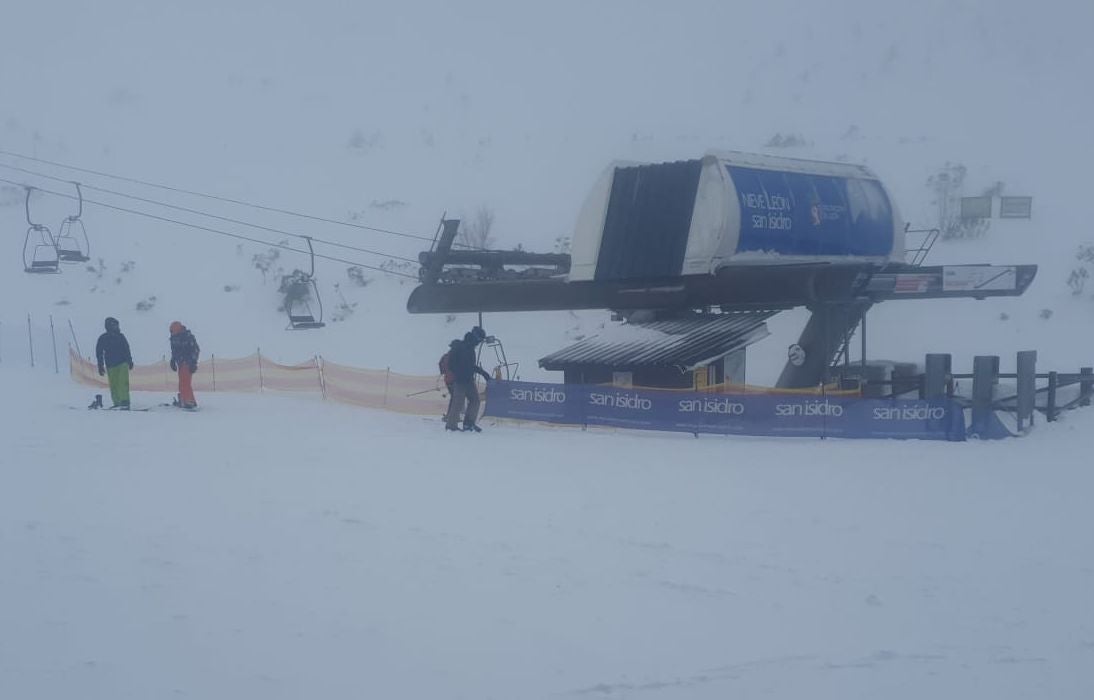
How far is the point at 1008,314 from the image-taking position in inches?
1719

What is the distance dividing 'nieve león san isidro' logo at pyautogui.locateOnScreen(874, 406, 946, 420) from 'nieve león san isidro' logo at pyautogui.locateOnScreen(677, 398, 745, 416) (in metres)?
2.13

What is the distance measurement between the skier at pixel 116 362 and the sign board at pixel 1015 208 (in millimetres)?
48367

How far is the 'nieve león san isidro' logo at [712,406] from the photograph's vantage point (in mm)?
16703

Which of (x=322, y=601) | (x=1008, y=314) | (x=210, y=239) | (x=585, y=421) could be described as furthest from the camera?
(x=210, y=239)

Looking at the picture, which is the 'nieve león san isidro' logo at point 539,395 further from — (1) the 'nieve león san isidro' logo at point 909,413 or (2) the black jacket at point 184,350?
(2) the black jacket at point 184,350

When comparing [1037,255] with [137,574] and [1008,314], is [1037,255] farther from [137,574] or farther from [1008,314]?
[137,574]

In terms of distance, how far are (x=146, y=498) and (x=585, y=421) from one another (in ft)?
29.6

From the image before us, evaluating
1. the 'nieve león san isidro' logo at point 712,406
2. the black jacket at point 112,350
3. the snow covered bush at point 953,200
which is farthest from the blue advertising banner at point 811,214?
the snow covered bush at point 953,200

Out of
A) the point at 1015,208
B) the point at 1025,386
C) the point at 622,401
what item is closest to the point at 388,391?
the point at 622,401

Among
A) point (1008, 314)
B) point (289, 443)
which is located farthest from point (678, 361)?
point (1008, 314)

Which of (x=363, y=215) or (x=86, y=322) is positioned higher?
(x=363, y=215)

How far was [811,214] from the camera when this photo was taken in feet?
71.7

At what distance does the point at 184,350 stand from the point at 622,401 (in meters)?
7.54

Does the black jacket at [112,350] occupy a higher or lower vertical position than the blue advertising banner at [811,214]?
lower
